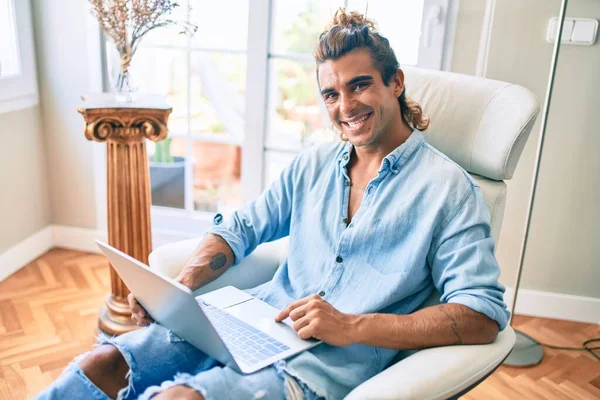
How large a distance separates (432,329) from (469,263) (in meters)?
0.15

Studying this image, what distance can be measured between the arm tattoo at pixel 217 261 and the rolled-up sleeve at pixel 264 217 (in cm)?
6

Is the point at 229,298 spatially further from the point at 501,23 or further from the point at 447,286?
the point at 501,23

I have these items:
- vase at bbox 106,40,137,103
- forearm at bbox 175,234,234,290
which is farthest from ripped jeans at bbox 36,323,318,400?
vase at bbox 106,40,137,103

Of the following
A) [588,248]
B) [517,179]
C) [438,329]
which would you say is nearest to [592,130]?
[517,179]

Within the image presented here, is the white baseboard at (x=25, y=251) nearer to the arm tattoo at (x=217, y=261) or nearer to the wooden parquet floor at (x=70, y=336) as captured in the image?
the wooden parquet floor at (x=70, y=336)

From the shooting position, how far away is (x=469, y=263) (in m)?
1.20

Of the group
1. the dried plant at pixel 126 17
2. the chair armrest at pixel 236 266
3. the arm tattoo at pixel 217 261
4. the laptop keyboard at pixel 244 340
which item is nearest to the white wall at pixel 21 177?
the dried plant at pixel 126 17

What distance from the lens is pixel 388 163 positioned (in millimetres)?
1363

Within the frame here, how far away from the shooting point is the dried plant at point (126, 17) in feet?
6.22

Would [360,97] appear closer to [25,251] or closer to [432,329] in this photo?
[432,329]

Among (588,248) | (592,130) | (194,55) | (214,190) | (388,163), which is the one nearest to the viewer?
(388,163)

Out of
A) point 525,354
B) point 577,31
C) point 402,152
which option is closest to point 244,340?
point 402,152

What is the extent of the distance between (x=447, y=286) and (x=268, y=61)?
1.50 m

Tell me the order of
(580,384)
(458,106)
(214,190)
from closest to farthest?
1. (458,106)
2. (580,384)
3. (214,190)
